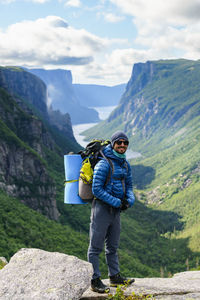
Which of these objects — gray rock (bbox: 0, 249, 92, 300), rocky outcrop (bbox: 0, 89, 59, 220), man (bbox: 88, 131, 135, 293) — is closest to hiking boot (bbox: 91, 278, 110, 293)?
man (bbox: 88, 131, 135, 293)

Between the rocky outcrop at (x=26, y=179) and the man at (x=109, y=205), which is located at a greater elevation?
the man at (x=109, y=205)

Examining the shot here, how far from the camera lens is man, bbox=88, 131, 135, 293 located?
33.1ft

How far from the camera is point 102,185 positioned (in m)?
10.1

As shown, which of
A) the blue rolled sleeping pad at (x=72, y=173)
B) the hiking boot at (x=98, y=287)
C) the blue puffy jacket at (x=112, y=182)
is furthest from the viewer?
the blue rolled sleeping pad at (x=72, y=173)

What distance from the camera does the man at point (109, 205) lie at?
10078 mm

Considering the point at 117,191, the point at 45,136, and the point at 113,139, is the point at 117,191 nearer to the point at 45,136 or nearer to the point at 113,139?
the point at 113,139

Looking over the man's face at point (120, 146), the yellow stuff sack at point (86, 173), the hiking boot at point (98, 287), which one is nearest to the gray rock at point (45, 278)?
the hiking boot at point (98, 287)

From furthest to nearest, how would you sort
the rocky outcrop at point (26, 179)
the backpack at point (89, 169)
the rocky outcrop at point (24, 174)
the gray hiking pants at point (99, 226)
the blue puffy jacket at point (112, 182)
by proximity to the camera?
the rocky outcrop at point (24, 174) < the rocky outcrop at point (26, 179) < the backpack at point (89, 169) < the gray hiking pants at point (99, 226) < the blue puffy jacket at point (112, 182)

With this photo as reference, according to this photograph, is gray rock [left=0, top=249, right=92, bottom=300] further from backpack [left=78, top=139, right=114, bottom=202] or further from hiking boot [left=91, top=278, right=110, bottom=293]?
backpack [left=78, top=139, right=114, bottom=202]

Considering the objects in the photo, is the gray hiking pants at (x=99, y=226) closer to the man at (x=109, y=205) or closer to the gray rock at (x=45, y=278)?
the man at (x=109, y=205)

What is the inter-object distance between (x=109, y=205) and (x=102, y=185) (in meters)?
0.96

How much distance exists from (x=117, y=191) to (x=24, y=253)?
17.3 feet

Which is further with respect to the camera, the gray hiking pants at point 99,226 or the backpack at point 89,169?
the backpack at point 89,169

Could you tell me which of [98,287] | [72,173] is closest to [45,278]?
[98,287]
